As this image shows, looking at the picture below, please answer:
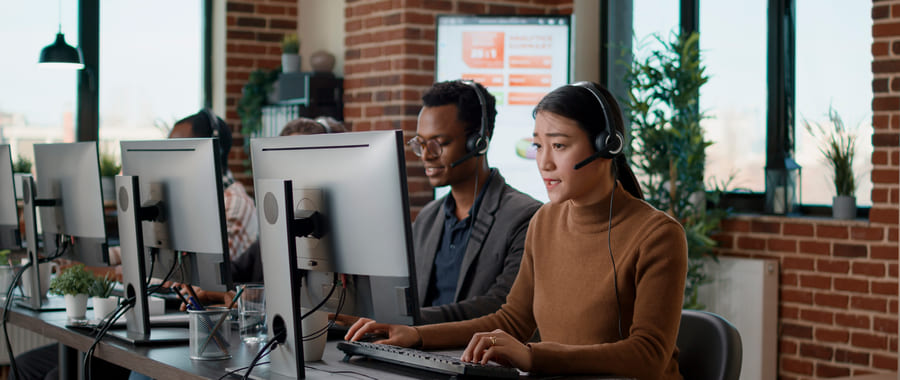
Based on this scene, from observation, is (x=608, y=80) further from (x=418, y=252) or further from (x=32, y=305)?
(x=32, y=305)

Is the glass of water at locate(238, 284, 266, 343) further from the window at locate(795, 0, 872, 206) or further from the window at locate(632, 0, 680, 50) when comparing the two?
the window at locate(632, 0, 680, 50)

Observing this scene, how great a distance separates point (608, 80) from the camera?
5023 mm

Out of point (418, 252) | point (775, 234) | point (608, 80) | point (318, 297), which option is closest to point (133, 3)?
point (608, 80)

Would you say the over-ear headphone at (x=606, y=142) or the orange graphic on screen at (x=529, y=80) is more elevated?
the orange graphic on screen at (x=529, y=80)

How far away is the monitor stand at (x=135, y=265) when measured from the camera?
2.22 metres

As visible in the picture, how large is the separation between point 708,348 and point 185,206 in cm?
126

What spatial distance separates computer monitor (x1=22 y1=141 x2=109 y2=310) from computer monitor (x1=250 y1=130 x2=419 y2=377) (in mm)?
1010

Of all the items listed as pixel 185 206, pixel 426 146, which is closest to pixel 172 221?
pixel 185 206

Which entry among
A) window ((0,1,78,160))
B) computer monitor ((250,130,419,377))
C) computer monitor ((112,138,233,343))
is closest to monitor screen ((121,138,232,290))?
computer monitor ((112,138,233,343))

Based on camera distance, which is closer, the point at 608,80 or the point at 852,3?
the point at 852,3

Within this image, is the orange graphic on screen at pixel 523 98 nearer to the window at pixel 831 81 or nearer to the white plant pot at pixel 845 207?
the window at pixel 831 81

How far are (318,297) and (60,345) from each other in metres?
1.02

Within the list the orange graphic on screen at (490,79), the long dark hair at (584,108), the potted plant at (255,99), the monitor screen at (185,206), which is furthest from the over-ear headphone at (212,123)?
the potted plant at (255,99)

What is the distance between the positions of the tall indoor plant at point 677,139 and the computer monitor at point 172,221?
2462 mm
